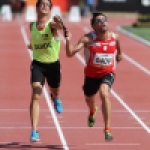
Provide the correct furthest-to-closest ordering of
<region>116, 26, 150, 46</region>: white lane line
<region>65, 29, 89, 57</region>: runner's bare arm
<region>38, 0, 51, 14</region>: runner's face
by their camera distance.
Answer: <region>116, 26, 150, 46</region>: white lane line → <region>38, 0, 51, 14</region>: runner's face → <region>65, 29, 89, 57</region>: runner's bare arm

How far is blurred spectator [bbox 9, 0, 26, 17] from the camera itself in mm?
45031

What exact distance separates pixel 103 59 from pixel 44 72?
Answer: 108 centimetres

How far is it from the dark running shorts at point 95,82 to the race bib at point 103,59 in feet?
0.63

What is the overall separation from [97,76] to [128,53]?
A: 1431cm

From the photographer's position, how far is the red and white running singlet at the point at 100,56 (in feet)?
31.1

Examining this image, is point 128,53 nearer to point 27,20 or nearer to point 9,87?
point 9,87

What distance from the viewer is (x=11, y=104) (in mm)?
13750

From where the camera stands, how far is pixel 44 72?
33.2ft

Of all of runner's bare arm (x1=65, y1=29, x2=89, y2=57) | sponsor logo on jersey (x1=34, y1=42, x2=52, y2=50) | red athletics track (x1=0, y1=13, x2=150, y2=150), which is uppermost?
runner's bare arm (x1=65, y1=29, x2=89, y2=57)

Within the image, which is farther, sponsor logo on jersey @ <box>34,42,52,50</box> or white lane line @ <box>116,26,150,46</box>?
white lane line @ <box>116,26,150,46</box>

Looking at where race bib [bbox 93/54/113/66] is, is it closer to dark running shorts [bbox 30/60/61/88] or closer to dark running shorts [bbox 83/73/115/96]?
dark running shorts [bbox 83/73/115/96]

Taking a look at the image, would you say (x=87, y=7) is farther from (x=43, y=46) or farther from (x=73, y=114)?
(x=43, y=46)

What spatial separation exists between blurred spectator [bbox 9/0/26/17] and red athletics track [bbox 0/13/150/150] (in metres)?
23.5

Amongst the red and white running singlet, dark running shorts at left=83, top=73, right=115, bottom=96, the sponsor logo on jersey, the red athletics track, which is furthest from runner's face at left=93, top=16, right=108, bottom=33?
the red athletics track
